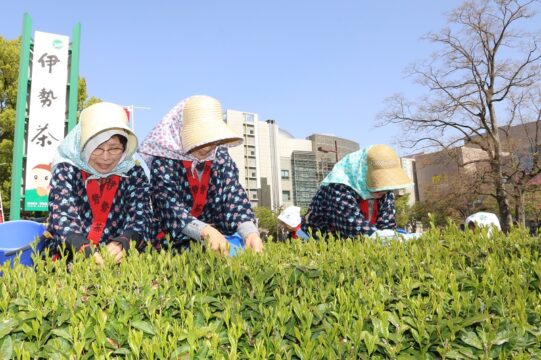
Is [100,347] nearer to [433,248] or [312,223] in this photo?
[433,248]

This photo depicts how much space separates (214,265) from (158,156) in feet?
5.13

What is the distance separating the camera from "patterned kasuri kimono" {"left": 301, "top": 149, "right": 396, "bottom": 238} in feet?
13.6

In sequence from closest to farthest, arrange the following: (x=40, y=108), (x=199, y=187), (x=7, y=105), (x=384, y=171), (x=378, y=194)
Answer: (x=199, y=187)
(x=384, y=171)
(x=378, y=194)
(x=40, y=108)
(x=7, y=105)

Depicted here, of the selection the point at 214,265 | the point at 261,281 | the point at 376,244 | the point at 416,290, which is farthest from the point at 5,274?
the point at 376,244

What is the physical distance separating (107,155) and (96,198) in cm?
36

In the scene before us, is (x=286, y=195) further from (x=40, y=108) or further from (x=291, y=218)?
(x=291, y=218)

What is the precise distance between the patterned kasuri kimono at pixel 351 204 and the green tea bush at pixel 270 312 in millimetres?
1986

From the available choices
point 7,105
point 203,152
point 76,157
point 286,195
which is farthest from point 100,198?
point 286,195

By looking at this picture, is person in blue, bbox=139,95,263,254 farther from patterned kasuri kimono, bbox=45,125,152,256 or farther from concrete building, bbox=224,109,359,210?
concrete building, bbox=224,109,359,210

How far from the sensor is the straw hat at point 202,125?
10.3ft

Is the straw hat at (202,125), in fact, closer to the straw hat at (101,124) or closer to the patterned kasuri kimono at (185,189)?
the patterned kasuri kimono at (185,189)

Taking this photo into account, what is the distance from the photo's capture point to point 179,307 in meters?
1.60

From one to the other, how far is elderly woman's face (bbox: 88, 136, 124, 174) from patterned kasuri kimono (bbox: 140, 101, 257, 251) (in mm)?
181

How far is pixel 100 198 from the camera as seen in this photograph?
3438 mm
